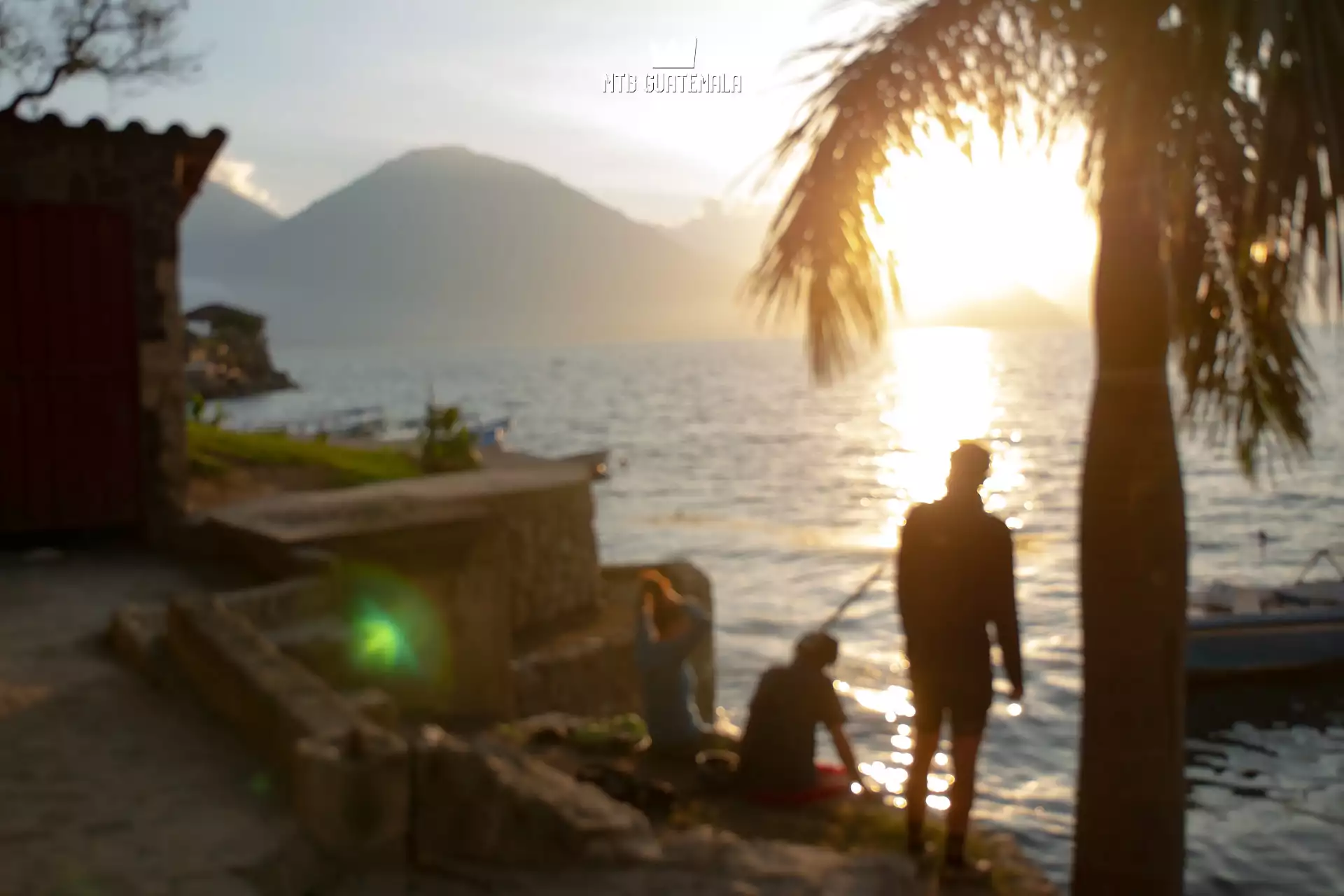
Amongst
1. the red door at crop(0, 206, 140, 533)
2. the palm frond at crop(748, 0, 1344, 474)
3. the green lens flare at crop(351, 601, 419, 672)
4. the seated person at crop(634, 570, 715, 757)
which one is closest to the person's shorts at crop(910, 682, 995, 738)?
the palm frond at crop(748, 0, 1344, 474)

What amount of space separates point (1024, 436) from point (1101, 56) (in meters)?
67.1

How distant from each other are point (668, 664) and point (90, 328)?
5776mm

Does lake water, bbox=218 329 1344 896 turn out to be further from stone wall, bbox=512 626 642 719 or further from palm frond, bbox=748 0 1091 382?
stone wall, bbox=512 626 642 719

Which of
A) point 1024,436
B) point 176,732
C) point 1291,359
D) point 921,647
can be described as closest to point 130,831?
point 176,732

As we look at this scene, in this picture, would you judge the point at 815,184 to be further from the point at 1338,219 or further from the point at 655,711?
the point at 655,711

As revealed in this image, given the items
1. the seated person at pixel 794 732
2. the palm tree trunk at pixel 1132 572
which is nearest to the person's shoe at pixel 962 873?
the palm tree trunk at pixel 1132 572

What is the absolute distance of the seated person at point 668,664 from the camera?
7.90 metres

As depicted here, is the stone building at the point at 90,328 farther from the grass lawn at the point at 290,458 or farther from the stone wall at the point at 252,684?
the stone wall at the point at 252,684

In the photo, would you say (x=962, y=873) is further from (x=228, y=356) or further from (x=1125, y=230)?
(x=228, y=356)

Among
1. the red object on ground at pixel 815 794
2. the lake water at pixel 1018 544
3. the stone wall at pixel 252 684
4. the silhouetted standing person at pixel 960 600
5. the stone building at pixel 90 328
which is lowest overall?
the lake water at pixel 1018 544

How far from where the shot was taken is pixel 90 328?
33.2ft

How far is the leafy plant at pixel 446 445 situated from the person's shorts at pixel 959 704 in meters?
9.52

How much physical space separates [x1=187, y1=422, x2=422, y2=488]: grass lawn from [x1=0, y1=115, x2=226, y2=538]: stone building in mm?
2703

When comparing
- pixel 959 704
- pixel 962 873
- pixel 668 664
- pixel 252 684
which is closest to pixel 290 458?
pixel 668 664
